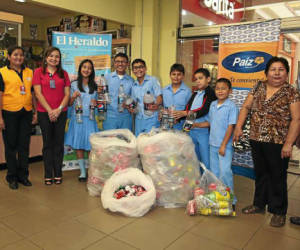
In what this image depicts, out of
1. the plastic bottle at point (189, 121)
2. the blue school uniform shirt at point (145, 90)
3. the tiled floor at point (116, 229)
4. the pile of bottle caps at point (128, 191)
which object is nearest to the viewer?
the tiled floor at point (116, 229)

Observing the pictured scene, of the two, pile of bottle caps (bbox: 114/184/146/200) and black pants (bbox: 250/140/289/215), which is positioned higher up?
black pants (bbox: 250/140/289/215)

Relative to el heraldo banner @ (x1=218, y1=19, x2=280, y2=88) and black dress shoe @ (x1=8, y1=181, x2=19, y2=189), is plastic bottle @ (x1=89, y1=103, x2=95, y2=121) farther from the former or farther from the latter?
Answer: el heraldo banner @ (x1=218, y1=19, x2=280, y2=88)

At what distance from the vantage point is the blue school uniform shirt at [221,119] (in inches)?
104

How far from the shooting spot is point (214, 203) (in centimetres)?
250

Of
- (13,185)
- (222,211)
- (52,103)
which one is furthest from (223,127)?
(13,185)

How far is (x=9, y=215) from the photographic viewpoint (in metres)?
2.47

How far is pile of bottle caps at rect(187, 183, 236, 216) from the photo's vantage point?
2.50 metres

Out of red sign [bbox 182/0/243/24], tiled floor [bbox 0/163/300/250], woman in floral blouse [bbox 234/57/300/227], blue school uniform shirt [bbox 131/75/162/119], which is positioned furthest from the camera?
red sign [bbox 182/0/243/24]

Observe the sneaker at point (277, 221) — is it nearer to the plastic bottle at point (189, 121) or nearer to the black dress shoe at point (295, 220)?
the black dress shoe at point (295, 220)

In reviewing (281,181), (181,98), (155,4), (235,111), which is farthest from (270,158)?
(155,4)

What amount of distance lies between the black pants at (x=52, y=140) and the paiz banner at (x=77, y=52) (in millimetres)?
478

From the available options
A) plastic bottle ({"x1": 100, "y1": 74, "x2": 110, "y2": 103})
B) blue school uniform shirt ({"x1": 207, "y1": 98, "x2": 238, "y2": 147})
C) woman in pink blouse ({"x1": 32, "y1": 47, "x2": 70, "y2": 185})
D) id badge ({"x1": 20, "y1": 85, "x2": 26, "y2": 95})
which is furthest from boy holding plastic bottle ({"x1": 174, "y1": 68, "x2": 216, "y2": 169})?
id badge ({"x1": 20, "y1": 85, "x2": 26, "y2": 95})

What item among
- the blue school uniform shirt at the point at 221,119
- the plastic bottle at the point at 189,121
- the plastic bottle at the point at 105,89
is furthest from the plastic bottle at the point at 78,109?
the blue school uniform shirt at the point at 221,119

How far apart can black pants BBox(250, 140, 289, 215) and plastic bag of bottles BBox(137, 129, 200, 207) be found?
58 centimetres
